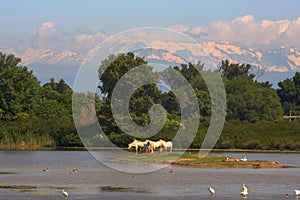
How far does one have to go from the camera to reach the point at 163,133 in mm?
80125

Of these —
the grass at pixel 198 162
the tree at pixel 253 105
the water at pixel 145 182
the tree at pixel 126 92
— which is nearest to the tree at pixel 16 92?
the tree at pixel 126 92

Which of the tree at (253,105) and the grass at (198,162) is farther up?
the tree at (253,105)

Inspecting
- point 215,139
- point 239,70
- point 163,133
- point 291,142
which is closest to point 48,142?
point 163,133

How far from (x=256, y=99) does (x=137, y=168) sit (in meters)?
58.5

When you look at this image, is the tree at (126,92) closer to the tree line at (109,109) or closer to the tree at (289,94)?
the tree line at (109,109)

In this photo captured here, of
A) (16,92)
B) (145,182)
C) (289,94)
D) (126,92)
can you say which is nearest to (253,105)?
(289,94)

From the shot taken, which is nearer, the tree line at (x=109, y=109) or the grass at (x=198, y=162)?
the grass at (x=198, y=162)

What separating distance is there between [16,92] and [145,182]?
Answer: 57310 millimetres

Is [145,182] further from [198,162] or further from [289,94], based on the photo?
[289,94]

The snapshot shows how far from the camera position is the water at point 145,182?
3243 cm

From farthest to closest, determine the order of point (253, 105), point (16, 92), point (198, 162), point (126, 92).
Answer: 1. point (253, 105)
2. point (16, 92)
3. point (126, 92)
4. point (198, 162)

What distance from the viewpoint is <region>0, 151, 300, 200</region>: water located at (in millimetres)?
32431

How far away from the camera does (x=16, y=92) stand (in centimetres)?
9350

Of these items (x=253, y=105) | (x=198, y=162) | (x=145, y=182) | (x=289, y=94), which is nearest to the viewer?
(x=145, y=182)
